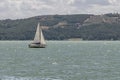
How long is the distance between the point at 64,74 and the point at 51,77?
437 cm

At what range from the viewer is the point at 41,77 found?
6359 cm

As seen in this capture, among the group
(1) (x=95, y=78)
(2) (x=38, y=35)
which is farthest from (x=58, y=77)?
(2) (x=38, y=35)

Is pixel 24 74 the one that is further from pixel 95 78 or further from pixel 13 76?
pixel 95 78

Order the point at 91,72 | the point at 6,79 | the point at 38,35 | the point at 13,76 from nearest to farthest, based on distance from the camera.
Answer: the point at 6,79 < the point at 13,76 < the point at 91,72 < the point at 38,35

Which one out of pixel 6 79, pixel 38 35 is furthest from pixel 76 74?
pixel 38 35

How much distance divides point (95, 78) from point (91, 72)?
8471 mm

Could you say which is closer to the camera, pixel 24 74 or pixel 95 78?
pixel 95 78

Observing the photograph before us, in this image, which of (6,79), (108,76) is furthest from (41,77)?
(108,76)

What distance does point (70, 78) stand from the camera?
Result: 62562mm

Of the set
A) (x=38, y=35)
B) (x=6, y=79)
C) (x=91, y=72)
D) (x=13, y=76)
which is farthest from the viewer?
(x=38, y=35)

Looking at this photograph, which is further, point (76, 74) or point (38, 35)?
point (38, 35)

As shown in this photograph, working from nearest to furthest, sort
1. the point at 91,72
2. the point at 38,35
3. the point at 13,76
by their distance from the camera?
the point at 13,76, the point at 91,72, the point at 38,35

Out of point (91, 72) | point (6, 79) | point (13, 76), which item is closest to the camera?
point (6, 79)

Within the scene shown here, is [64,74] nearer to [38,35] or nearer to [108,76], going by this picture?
[108,76]
